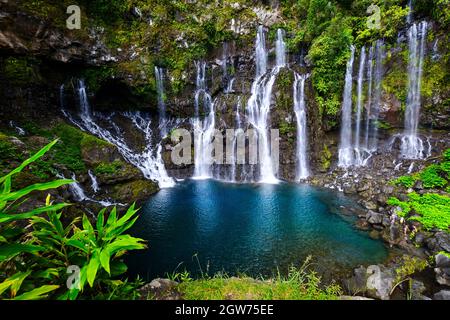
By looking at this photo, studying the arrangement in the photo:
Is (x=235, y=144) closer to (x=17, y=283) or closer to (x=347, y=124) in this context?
(x=347, y=124)

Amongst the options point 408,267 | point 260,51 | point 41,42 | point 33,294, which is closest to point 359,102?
point 260,51

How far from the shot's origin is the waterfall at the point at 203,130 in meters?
17.8

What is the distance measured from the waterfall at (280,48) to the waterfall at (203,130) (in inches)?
234

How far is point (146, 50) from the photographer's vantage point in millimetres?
18203

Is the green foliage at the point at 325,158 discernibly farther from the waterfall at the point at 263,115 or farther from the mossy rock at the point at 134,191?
Result: the mossy rock at the point at 134,191

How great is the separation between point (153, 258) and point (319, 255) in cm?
555

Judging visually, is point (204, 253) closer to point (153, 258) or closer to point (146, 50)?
point (153, 258)

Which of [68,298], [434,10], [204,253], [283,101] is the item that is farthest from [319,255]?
[434,10]

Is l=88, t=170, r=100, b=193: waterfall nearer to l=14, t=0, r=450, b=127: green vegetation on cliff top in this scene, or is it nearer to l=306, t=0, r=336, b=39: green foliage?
l=14, t=0, r=450, b=127: green vegetation on cliff top

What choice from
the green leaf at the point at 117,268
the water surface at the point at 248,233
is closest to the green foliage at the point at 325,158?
the water surface at the point at 248,233

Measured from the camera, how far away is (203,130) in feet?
60.9

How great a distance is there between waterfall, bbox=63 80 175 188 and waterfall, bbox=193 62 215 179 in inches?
96.6

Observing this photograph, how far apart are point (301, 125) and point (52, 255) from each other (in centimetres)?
1688

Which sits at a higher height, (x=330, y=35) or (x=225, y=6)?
(x=225, y=6)
